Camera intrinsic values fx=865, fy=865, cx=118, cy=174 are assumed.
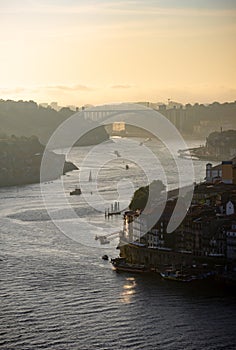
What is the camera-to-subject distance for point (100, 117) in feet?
109

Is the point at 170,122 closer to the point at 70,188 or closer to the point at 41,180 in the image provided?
the point at 41,180

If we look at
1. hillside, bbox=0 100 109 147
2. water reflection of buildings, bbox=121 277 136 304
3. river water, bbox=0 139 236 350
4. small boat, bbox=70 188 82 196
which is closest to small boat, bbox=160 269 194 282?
river water, bbox=0 139 236 350

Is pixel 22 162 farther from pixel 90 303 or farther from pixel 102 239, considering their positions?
pixel 90 303

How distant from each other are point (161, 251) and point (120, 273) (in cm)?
47

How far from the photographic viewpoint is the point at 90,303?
6.09 meters

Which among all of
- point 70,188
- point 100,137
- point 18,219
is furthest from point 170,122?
point 18,219

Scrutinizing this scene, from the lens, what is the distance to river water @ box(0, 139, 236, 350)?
5.34 m

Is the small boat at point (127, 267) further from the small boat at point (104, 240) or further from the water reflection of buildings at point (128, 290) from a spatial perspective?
the small boat at point (104, 240)

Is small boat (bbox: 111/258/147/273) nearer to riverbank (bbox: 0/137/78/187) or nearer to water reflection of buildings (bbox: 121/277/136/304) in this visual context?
water reflection of buildings (bbox: 121/277/136/304)

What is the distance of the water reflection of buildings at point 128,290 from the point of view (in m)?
6.25

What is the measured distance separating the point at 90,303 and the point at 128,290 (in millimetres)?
507

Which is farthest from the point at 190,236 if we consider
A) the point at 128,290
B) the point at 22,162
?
the point at 22,162

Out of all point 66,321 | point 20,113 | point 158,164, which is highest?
point 20,113

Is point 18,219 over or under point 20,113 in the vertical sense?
under
